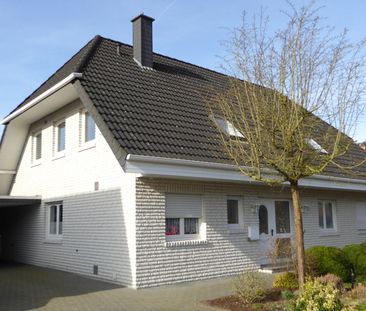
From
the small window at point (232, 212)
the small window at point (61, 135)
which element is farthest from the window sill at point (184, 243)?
the small window at point (61, 135)

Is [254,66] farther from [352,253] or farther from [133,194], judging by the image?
[352,253]

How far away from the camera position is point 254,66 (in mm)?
9633

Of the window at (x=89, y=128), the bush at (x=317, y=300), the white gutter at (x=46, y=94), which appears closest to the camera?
the bush at (x=317, y=300)

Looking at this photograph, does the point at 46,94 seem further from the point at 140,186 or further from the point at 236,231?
the point at 236,231

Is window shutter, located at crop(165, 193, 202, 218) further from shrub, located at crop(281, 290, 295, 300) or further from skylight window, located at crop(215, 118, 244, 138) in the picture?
shrub, located at crop(281, 290, 295, 300)

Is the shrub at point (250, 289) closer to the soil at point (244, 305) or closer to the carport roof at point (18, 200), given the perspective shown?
the soil at point (244, 305)

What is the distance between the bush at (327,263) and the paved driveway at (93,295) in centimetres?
216

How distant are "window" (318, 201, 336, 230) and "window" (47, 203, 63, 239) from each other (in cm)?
947

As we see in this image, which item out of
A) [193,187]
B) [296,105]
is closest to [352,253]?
[193,187]

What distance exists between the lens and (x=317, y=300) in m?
7.13

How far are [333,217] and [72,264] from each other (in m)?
10.2

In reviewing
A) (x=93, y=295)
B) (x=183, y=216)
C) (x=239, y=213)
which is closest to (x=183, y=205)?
(x=183, y=216)

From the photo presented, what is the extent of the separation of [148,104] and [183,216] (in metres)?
3.37

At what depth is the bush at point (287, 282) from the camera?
35.1 feet
